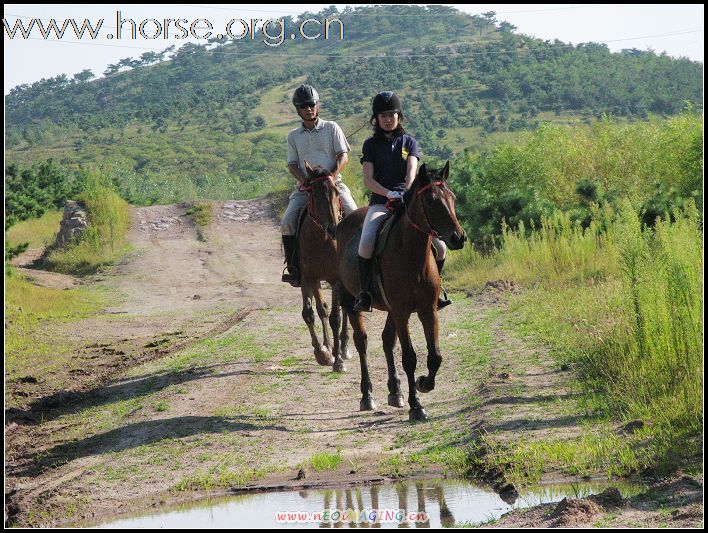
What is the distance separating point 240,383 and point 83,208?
74.4 feet

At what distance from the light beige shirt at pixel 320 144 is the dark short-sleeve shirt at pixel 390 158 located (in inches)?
105

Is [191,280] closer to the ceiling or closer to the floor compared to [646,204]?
closer to the floor

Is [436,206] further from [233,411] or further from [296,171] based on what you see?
[296,171]

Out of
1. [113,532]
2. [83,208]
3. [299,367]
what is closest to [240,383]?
[299,367]

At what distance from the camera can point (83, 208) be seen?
3356 centimetres

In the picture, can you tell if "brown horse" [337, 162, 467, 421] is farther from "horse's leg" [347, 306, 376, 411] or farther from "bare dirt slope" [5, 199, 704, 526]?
"bare dirt slope" [5, 199, 704, 526]

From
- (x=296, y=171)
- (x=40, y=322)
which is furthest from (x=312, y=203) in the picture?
(x=40, y=322)

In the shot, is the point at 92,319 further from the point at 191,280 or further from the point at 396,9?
the point at 396,9

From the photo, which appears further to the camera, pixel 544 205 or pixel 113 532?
pixel 544 205

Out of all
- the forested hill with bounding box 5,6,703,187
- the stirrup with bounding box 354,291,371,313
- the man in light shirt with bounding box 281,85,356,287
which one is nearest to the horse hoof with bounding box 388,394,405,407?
the stirrup with bounding box 354,291,371,313

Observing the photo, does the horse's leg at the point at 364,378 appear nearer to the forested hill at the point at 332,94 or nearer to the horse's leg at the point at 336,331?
the horse's leg at the point at 336,331

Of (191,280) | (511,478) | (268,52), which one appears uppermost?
(268,52)

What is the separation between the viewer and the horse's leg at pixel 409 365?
995 cm

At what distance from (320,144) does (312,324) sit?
2.40 metres
